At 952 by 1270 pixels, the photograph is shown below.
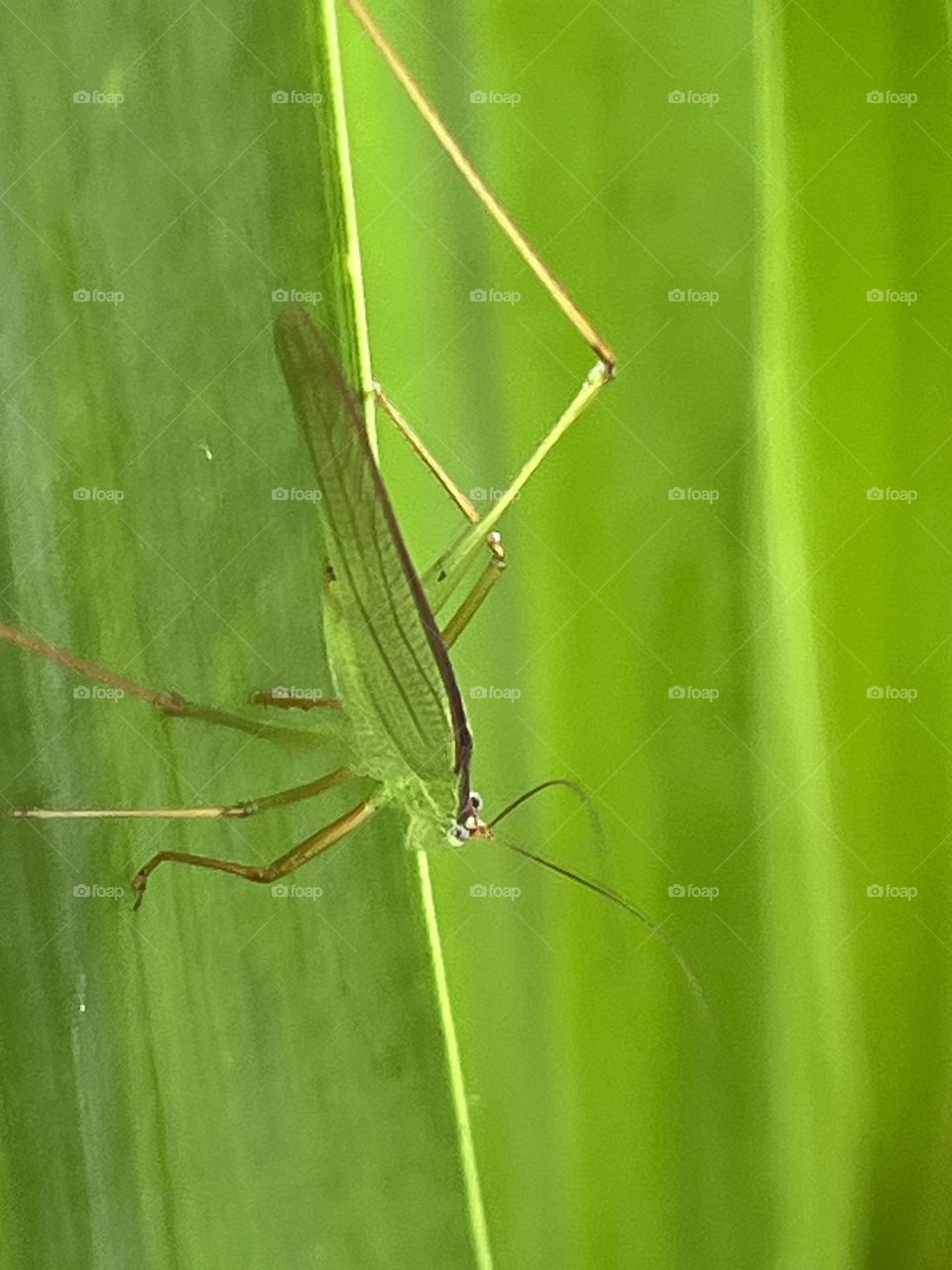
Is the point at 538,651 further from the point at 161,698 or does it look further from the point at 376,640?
the point at 161,698

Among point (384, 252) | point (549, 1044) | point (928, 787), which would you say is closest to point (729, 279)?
point (384, 252)

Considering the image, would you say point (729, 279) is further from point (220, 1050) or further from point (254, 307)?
point (220, 1050)

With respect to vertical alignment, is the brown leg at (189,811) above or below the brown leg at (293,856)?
above

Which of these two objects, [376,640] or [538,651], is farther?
[538,651]

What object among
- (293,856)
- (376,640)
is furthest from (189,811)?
(376,640)

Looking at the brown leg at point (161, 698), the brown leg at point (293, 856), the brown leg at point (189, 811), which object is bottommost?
the brown leg at point (293, 856)

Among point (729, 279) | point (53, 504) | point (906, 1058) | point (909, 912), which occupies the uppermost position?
point (729, 279)

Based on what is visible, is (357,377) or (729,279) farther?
(729,279)
